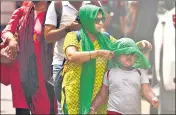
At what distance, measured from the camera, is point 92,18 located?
18.1 feet

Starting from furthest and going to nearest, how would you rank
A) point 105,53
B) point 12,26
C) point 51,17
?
point 12,26 → point 51,17 → point 105,53

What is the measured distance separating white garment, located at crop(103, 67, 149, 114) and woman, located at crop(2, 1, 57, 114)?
36.9 inches

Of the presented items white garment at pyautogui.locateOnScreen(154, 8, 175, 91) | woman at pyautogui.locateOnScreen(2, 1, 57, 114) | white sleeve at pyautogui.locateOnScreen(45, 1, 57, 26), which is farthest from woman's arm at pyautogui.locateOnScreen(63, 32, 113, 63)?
white garment at pyautogui.locateOnScreen(154, 8, 175, 91)

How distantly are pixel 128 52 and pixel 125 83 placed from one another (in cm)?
23

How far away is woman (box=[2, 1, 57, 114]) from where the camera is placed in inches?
250

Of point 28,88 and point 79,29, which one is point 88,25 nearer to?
point 79,29

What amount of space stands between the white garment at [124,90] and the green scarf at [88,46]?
134 millimetres

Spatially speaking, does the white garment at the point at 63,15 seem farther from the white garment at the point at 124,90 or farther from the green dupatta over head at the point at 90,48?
the white garment at the point at 124,90

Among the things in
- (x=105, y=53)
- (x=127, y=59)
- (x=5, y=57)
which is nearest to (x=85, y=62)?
(x=105, y=53)

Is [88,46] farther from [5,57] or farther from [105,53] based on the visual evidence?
[5,57]

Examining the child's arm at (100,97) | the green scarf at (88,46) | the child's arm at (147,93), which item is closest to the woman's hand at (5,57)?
the green scarf at (88,46)

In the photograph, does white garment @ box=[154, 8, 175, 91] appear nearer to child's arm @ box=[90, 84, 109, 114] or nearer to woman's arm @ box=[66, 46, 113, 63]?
child's arm @ box=[90, 84, 109, 114]

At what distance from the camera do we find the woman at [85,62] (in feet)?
18.1

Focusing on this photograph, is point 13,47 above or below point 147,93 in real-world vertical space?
above
